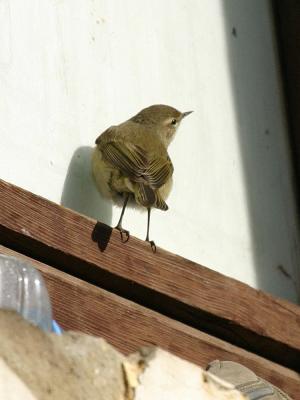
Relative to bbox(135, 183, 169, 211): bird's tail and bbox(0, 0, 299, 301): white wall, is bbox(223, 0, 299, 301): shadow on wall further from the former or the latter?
bbox(135, 183, 169, 211): bird's tail

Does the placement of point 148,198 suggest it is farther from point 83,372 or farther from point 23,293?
point 83,372

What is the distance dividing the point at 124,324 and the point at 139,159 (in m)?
1.64

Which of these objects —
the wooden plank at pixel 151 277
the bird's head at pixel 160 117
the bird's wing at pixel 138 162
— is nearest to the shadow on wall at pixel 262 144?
the bird's head at pixel 160 117

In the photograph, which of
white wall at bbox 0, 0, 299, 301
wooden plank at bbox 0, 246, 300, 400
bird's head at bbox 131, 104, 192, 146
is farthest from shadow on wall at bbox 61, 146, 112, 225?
wooden plank at bbox 0, 246, 300, 400

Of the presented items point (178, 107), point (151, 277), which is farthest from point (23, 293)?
point (178, 107)

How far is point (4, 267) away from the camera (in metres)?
3.18

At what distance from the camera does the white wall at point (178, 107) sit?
476cm

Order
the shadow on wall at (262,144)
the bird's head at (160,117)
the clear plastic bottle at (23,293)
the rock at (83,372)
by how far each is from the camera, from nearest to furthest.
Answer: the rock at (83,372), the clear plastic bottle at (23,293), the bird's head at (160,117), the shadow on wall at (262,144)

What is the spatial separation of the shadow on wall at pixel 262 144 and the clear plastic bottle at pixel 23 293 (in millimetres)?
2512

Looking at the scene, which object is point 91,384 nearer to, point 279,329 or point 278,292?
→ point 279,329

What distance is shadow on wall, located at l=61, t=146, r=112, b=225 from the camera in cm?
485

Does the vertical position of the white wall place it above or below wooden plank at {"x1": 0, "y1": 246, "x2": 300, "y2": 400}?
above

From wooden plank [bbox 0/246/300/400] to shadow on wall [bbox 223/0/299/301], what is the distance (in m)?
1.33

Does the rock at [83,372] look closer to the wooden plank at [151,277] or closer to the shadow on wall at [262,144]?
the wooden plank at [151,277]
